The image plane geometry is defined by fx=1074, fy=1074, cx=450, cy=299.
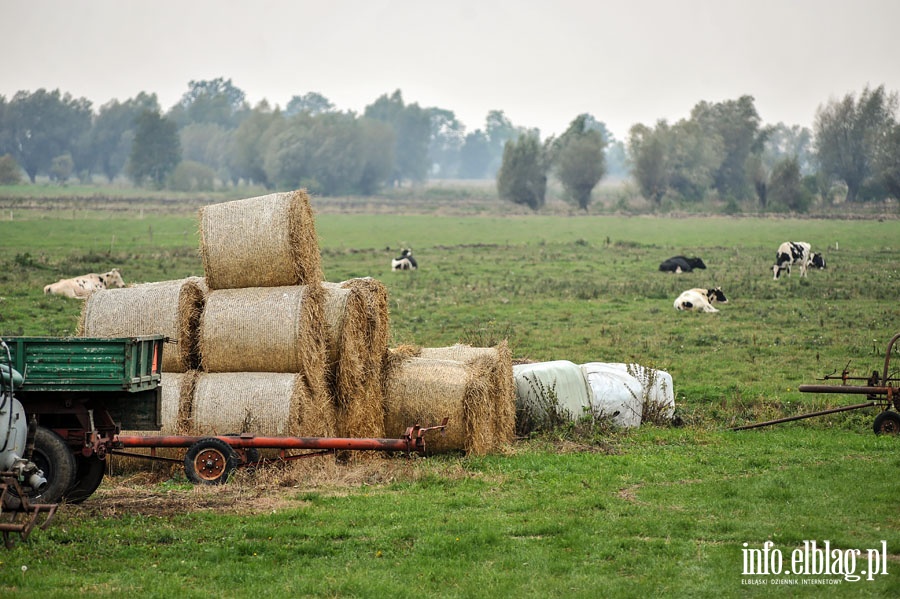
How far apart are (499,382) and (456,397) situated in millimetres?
896

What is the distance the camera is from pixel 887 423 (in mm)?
13297

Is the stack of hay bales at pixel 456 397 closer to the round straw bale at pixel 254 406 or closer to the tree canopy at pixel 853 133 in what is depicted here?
the round straw bale at pixel 254 406

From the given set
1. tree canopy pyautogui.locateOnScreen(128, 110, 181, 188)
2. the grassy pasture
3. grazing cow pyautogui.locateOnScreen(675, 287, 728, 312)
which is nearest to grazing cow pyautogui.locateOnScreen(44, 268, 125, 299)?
the grassy pasture

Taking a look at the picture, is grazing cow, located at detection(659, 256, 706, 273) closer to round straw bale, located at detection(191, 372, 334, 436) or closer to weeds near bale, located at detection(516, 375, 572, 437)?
weeds near bale, located at detection(516, 375, 572, 437)

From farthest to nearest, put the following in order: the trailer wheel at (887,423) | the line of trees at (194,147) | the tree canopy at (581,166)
Result: 1. the line of trees at (194,147)
2. the tree canopy at (581,166)
3. the trailer wheel at (887,423)

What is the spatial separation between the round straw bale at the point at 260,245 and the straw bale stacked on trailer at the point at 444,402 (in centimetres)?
159

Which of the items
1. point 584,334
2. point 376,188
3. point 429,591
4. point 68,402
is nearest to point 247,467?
point 68,402

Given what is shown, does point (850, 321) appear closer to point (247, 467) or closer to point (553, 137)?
point (247, 467)

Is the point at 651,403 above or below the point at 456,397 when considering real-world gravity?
below

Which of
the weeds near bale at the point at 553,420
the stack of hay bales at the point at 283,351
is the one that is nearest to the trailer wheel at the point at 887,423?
the weeds near bale at the point at 553,420

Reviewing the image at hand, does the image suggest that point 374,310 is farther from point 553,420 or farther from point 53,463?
point 53,463

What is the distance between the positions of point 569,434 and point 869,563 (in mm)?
5625

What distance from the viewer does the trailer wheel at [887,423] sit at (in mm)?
13250

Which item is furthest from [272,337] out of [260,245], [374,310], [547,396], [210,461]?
[547,396]
